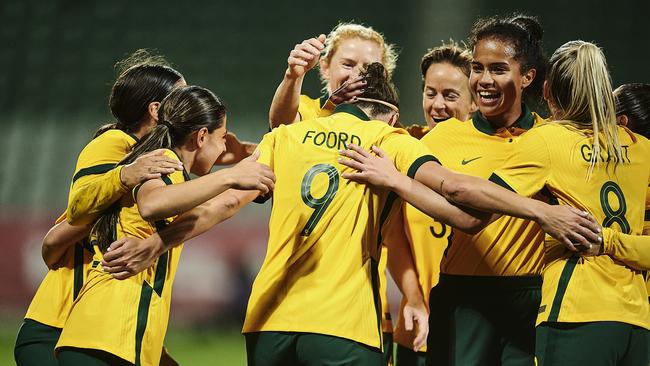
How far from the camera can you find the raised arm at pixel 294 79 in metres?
4.64

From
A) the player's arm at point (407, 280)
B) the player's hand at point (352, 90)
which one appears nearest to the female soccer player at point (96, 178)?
the player's hand at point (352, 90)

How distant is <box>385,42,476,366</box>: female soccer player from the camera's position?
4.74 m

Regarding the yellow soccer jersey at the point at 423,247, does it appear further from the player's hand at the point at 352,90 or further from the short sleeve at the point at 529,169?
the short sleeve at the point at 529,169

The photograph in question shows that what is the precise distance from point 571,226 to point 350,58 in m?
2.29

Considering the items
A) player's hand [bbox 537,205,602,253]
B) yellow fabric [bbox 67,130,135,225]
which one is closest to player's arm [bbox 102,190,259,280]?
yellow fabric [bbox 67,130,135,225]

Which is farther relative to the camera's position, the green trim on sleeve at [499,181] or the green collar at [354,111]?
the green collar at [354,111]

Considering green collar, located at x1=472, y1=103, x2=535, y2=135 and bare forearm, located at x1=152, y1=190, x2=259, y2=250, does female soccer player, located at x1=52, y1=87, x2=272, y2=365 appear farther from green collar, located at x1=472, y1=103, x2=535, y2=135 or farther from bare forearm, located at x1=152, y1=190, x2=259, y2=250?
green collar, located at x1=472, y1=103, x2=535, y2=135

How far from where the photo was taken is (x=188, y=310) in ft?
34.7

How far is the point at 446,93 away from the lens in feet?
17.4

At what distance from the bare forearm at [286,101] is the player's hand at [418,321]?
1.28m

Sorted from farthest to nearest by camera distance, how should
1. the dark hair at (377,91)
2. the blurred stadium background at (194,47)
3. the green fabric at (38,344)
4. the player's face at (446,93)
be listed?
the blurred stadium background at (194,47) → the player's face at (446,93) → the green fabric at (38,344) → the dark hair at (377,91)

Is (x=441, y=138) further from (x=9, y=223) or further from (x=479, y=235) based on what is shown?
(x=9, y=223)

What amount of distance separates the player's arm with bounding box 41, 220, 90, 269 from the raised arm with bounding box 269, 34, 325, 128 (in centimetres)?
135

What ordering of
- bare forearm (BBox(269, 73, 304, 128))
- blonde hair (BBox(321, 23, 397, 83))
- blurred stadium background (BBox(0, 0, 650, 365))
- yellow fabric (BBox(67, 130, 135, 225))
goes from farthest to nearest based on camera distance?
blurred stadium background (BBox(0, 0, 650, 365)) → blonde hair (BBox(321, 23, 397, 83)) → bare forearm (BBox(269, 73, 304, 128)) → yellow fabric (BBox(67, 130, 135, 225))
